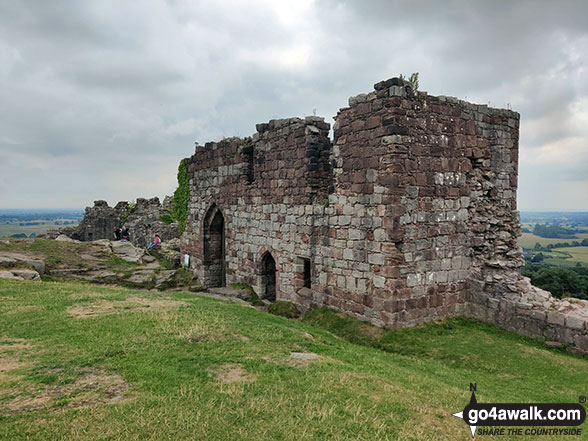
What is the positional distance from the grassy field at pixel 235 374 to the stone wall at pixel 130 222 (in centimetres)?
1522

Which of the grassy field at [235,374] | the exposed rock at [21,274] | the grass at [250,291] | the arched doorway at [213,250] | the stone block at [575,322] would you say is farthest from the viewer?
the arched doorway at [213,250]

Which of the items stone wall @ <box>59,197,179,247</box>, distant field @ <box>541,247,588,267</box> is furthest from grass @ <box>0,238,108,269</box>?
distant field @ <box>541,247,588,267</box>

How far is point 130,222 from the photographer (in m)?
30.9

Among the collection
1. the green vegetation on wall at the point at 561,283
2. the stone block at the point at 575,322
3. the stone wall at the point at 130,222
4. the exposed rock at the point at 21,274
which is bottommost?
the green vegetation on wall at the point at 561,283

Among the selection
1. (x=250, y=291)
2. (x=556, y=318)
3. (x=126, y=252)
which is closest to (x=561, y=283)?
(x=556, y=318)

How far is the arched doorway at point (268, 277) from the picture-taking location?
16484mm

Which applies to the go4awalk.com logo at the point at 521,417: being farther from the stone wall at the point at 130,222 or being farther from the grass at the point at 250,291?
the stone wall at the point at 130,222

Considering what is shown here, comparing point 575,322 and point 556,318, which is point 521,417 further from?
point 556,318

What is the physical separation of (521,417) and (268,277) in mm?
11096

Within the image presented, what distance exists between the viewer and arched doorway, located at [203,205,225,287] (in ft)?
64.9

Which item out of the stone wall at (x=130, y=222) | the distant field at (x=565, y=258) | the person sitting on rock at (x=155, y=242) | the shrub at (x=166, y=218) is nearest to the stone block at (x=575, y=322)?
the person sitting on rock at (x=155, y=242)

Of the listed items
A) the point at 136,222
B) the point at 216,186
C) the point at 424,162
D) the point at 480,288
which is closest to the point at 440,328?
the point at 480,288

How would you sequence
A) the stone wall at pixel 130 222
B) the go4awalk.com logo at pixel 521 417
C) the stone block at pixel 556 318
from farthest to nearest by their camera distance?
the stone wall at pixel 130 222
the stone block at pixel 556 318
the go4awalk.com logo at pixel 521 417

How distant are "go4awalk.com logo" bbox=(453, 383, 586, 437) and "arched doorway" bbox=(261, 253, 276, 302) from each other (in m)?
10.5
